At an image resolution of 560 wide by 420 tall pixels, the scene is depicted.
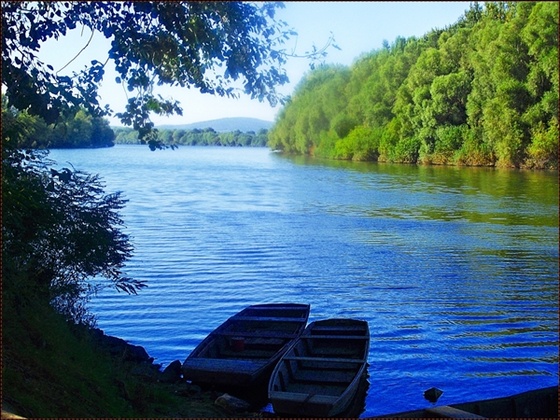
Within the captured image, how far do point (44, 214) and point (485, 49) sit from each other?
5762 centimetres

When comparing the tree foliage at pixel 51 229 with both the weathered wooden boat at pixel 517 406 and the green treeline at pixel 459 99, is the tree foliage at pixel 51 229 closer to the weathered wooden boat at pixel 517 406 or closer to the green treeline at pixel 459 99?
the weathered wooden boat at pixel 517 406

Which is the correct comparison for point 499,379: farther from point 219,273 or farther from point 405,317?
point 219,273

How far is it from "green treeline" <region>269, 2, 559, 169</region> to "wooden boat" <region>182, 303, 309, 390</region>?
93.7 feet

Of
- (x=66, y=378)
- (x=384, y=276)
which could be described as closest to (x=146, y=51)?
(x=66, y=378)

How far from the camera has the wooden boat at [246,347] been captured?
10.6 meters

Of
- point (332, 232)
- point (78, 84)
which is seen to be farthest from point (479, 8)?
point (78, 84)

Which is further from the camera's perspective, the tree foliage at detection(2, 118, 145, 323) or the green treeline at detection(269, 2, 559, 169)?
the green treeline at detection(269, 2, 559, 169)

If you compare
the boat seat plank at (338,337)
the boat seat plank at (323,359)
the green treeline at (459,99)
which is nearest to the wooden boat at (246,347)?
the boat seat plank at (338,337)

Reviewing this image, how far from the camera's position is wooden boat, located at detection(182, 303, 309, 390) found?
34.8ft

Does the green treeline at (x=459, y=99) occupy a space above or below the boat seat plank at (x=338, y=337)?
above

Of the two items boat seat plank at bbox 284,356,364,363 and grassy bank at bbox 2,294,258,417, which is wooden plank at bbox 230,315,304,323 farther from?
grassy bank at bbox 2,294,258,417

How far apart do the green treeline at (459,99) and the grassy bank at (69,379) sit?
3256 centimetres

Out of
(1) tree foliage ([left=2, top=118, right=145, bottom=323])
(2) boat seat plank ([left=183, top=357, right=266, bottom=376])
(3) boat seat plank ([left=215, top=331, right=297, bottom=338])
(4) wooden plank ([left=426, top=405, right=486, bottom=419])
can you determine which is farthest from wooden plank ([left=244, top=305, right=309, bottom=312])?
(4) wooden plank ([left=426, top=405, right=486, bottom=419])

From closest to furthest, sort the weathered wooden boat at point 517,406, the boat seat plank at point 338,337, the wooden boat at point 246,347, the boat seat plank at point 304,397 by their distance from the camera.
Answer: the weathered wooden boat at point 517,406 < the boat seat plank at point 304,397 < the wooden boat at point 246,347 < the boat seat plank at point 338,337
